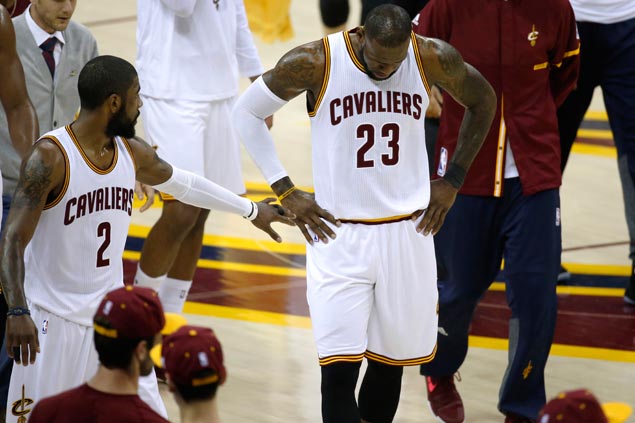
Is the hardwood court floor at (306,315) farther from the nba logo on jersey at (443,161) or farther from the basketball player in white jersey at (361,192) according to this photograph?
the nba logo on jersey at (443,161)

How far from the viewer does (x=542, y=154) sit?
6.37 metres

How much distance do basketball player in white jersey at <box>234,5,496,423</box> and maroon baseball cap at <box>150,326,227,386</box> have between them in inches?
62.1

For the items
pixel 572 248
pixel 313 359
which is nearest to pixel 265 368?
pixel 313 359

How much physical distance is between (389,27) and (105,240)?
1403 millimetres

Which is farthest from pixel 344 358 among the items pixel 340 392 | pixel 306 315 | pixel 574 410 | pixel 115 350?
pixel 306 315

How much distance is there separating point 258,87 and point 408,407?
2.02 meters

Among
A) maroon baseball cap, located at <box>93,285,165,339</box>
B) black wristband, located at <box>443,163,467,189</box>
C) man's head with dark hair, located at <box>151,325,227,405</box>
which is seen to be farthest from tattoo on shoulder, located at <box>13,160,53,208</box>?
black wristband, located at <box>443,163,467,189</box>

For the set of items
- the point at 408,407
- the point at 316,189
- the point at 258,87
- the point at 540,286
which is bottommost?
the point at 408,407

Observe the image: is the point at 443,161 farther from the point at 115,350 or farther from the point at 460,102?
the point at 115,350

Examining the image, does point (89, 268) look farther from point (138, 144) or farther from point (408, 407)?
point (408, 407)

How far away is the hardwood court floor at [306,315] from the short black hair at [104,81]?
6.36 ft

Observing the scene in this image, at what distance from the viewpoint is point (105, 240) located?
5230mm

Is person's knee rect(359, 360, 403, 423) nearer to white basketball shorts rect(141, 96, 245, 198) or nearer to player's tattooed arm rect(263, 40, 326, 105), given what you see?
player's tattooed arm rect(263, 40, 326, 105)

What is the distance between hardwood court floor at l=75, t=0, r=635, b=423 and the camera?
6871 millimetres
